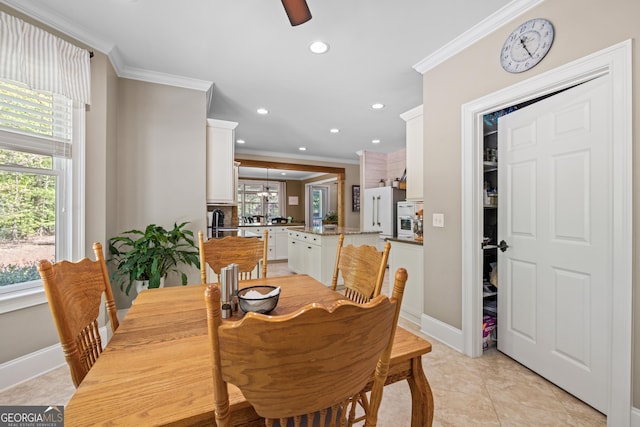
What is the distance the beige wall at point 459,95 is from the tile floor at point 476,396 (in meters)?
0.34

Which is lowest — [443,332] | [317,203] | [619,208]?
[443,332]

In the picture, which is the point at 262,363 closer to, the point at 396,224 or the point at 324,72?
the point at 324,72

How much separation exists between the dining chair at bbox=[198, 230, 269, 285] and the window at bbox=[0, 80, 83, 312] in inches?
48.9

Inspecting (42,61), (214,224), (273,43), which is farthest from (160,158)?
(273,43)

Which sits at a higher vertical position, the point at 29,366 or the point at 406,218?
the point at 406,218

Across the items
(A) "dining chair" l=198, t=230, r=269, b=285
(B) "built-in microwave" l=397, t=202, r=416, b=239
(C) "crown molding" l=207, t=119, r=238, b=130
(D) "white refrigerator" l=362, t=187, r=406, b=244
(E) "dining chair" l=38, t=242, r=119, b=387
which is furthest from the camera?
(D) "white refrigerator" l=362, t=187, r=406, b=244

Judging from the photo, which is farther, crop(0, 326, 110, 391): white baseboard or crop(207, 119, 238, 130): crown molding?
crop(207, 119, 238, 130): crown molding

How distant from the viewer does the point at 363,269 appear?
1.48 meters

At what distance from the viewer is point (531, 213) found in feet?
6.52

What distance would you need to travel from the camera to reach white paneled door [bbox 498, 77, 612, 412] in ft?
5.14

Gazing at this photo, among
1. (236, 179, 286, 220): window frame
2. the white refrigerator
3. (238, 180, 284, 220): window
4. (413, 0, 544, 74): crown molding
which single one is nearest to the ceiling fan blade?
(413, 0, 544, 74): crown molding

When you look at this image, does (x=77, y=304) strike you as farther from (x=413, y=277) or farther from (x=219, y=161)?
(x=413, y=277)

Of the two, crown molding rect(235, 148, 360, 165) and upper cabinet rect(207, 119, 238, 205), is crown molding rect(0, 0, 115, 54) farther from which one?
crown molding rect(235, 148, 360, 165)

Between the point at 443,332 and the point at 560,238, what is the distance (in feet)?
3.86
